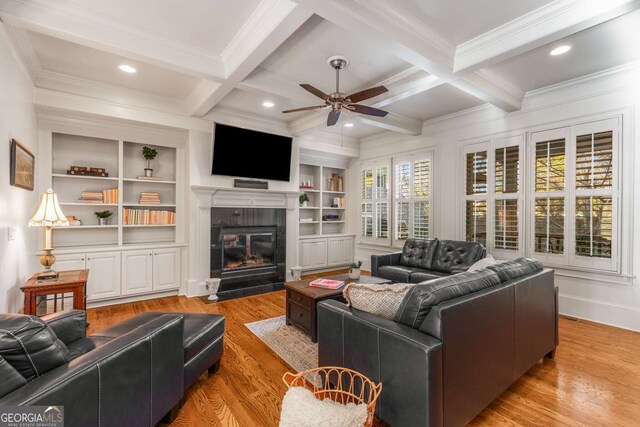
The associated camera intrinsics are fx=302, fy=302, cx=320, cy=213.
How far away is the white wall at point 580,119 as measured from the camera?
133 inches

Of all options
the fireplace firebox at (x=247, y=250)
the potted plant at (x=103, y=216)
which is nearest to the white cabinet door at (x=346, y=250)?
the fireplace firebox at (x=247, y=250)

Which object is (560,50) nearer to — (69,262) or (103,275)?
(103,275)

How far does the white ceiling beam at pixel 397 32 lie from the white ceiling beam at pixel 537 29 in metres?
0.20

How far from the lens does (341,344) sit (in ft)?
6.53

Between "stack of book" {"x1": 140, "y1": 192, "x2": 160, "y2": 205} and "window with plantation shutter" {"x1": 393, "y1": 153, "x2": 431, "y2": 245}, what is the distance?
14.0 feet

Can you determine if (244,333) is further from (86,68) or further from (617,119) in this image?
(617,119)

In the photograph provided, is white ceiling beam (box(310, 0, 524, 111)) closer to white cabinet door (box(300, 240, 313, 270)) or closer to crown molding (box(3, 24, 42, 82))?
crown molding (box(3, 24, 42, 82))

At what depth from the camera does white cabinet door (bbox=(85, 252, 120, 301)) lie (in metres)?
4.05

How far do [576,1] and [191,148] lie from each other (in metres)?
4.60

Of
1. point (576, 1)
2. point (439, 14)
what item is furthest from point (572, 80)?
point (439, 14)

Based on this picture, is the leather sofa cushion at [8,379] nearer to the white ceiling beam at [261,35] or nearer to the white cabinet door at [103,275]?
Answer: the white ceiling beam at [261,35]

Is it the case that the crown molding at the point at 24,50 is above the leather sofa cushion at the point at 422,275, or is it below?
above

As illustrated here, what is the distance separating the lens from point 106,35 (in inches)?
103

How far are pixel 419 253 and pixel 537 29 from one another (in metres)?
3.16
